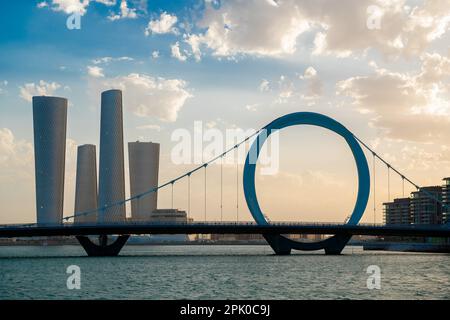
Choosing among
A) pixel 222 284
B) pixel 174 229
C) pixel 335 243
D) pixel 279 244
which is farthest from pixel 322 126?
pixel 222 284

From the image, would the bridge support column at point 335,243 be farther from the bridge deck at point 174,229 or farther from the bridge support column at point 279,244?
the bridge deck at point 174,229

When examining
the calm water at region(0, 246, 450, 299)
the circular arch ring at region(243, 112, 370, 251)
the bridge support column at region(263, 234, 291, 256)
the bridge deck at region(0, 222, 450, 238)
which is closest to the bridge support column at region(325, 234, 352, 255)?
the circular arch ring at region(243, 112, 370, 251)

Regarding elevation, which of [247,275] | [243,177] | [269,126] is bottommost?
[247,275]

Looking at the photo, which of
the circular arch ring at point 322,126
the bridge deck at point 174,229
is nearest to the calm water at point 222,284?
the bridge deck at point 174,229

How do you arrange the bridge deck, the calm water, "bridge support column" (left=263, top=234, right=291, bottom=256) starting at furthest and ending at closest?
1. "bridge support column" (left=263, top=234, right=291, bottom=256)
2. the bridge deck
3. the calm water

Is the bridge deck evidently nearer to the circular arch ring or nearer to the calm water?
the circular arch ring

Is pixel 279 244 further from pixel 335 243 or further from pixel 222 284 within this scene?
pixel 222 284
